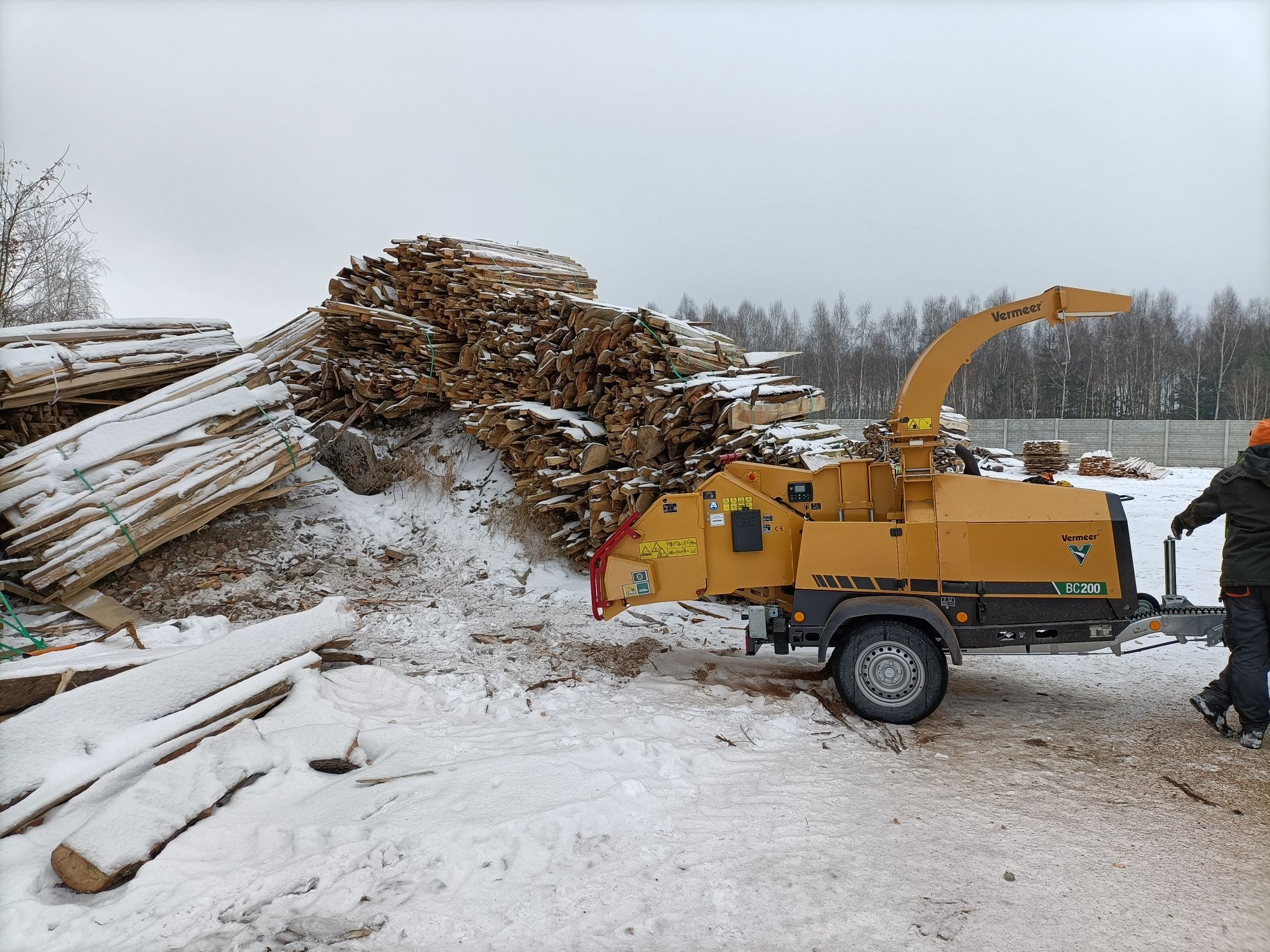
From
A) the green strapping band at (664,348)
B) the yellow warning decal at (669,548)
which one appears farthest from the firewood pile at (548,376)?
the yellow warning decal at (669,548)

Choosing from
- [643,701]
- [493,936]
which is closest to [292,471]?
[643,701]

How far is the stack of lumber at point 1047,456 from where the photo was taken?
19.9m

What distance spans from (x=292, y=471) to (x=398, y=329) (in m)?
3.48

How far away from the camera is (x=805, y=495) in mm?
5543

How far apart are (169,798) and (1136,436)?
100 feet

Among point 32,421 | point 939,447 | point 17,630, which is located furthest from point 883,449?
point 32,421

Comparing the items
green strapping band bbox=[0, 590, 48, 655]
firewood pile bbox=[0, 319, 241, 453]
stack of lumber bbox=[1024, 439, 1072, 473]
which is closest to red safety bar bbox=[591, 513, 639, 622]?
green strapping band bbox=[0, 590, 48, 655]

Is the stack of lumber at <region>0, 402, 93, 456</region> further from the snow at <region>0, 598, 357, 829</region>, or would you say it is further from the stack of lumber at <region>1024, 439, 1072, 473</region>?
the stack of lumber at <region>1024, 439, 1072, 473</region>

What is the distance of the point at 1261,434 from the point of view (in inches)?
183

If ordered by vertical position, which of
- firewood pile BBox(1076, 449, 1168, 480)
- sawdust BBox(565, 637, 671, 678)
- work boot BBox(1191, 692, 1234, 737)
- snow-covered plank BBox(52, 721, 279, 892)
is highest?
firewood pile BBox(1076, 449, 1168, 480)

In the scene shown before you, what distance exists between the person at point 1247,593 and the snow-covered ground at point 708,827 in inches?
9.0

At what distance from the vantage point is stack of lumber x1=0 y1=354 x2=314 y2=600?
23.2 ft

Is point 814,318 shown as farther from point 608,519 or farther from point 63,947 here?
point 63,947

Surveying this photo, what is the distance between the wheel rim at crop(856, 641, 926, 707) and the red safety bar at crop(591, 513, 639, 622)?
201 cm
